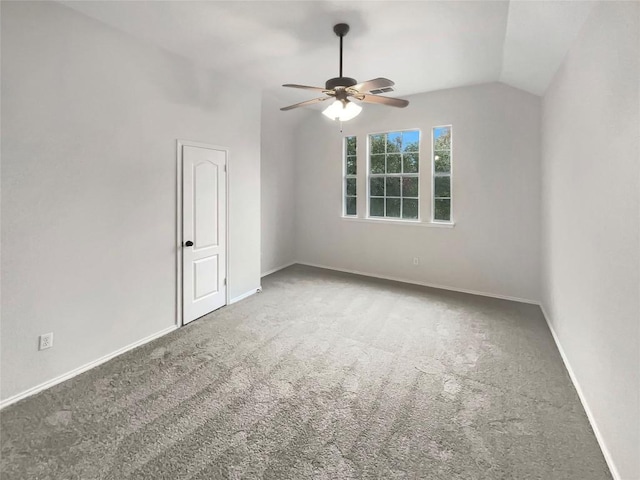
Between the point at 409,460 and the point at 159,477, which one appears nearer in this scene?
the point at 159,477

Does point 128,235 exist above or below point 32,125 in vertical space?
below

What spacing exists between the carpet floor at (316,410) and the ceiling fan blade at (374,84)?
91.0 inches

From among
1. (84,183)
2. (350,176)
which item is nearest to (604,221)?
(84,183)

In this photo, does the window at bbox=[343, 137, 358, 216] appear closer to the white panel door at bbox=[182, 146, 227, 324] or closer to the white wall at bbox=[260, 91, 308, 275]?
the white wall at bbox=[260, 91, 308, 275]

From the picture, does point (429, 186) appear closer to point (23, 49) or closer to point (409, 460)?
point (409, 460)

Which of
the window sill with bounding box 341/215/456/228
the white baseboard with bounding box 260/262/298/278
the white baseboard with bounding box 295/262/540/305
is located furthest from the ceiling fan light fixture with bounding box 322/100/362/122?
the white baseboard with bounding box 260/262/298/278

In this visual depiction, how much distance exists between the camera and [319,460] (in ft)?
5.71

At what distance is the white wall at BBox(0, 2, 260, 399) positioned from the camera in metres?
2.18

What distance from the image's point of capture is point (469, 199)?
4547mm

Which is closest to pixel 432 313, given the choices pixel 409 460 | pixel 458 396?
pixel 458 396

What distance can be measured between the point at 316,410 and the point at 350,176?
4249 mm

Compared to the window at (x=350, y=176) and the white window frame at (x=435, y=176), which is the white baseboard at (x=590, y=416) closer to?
the white window frame at (x=435, y=176)

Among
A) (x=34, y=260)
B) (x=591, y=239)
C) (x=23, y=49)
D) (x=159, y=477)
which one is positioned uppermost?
(x=23, y=49)

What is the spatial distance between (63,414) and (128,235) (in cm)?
145
